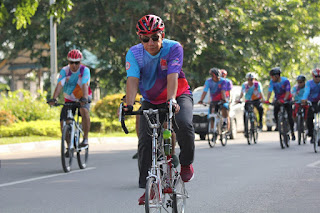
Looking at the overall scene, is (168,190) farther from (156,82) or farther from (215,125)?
(215,125)

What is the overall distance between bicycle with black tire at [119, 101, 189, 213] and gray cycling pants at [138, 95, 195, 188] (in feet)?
0.30

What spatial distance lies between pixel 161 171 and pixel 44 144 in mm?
12237

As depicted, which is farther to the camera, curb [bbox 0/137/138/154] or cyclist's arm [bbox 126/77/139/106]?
curb [bbox 0/137/138/154]

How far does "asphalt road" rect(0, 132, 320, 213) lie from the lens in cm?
737

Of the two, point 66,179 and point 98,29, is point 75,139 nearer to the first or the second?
point 66,179

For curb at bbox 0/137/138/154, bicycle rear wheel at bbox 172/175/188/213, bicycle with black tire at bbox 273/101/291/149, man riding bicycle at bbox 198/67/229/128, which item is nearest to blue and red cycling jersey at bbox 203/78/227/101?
man riding bicycle at bbox 198/67/229/128

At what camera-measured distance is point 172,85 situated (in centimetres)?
589

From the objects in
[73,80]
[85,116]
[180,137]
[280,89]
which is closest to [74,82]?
[73,80]

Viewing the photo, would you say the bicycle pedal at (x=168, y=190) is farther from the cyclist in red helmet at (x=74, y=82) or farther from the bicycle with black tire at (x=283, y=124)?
the bicycle with black tire at (x=283, y=124)

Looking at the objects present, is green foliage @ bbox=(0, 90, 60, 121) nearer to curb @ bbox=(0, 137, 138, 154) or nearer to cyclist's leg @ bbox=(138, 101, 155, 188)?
curb @ bbox=(0, 137, 138, 154)

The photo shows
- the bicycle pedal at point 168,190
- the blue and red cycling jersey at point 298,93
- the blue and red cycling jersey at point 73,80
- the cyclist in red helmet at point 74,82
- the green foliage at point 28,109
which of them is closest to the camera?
the bicycle pedal at point 168,190

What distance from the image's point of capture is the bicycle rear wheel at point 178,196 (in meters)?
5.86

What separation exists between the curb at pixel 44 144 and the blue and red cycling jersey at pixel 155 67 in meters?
10.3

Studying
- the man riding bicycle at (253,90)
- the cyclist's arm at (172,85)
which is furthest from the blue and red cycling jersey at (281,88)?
the cyclist's arm at (172,85)
